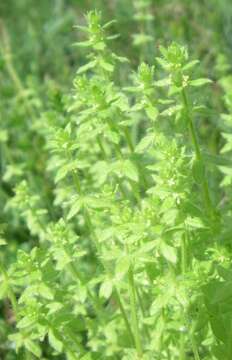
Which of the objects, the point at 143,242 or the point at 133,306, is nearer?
the point at 143,242

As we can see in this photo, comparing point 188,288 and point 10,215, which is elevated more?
point 188,288

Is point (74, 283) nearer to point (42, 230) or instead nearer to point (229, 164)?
point (42, 230)

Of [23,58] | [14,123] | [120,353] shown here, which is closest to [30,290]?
[120,353]

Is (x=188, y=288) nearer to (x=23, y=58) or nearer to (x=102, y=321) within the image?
(x=102, y=321)

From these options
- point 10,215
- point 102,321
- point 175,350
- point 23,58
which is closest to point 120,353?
point 102,321

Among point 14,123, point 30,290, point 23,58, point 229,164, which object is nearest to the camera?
point 30,290

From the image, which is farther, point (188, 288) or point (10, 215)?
point (10, 215)

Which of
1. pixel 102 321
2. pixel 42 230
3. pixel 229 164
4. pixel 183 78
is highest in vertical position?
pixel 183 78

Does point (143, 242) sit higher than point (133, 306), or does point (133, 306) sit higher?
point (143, 242)

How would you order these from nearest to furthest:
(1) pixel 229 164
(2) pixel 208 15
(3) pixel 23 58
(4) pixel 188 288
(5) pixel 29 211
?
(4) pixel 188 288 < (1) pixel 229 164 < (5) pixel 29 211 < (2) pixel 208 15 < (3) pixel 23 58
